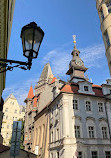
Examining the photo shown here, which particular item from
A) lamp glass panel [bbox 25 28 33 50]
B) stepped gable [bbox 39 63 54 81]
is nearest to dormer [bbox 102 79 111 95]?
lamp glass panel [bbox 25 28 33 50]

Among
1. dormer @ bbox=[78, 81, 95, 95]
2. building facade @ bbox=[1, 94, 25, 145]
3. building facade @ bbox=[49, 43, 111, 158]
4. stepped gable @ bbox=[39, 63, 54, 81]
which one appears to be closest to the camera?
building facade @ bbox=[49, 43, 111, 158]

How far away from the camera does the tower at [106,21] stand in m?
13.1

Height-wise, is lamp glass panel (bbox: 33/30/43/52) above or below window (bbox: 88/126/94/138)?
above

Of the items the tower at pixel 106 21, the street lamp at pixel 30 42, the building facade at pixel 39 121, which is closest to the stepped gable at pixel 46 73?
the building facade at pixel 39 121

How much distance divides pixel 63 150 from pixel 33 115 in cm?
2079

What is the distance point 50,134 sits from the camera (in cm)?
2509

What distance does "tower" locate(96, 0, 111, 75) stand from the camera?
42.9ft

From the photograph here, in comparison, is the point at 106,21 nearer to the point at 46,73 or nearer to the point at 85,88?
the point at 85,88

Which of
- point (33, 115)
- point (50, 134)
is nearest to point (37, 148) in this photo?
point (50, 134)

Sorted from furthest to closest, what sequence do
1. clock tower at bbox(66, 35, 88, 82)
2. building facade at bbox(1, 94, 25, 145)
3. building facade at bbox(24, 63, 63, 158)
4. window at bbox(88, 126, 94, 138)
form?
building facade at bbox(1, 94, 25, 145)
clock tower at bbox(66, 35, 88, 82)
building facade at bbox(24, 63, 63, 158)
window at bbox(88, 126, 94, 138)

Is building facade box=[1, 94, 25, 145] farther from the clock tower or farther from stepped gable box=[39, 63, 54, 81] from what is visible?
the clock tower

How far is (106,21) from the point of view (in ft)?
45.0

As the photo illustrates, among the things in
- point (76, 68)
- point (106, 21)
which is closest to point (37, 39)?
point (106, 21)

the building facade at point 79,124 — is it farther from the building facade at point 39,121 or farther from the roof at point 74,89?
the building facade at point 39,121
